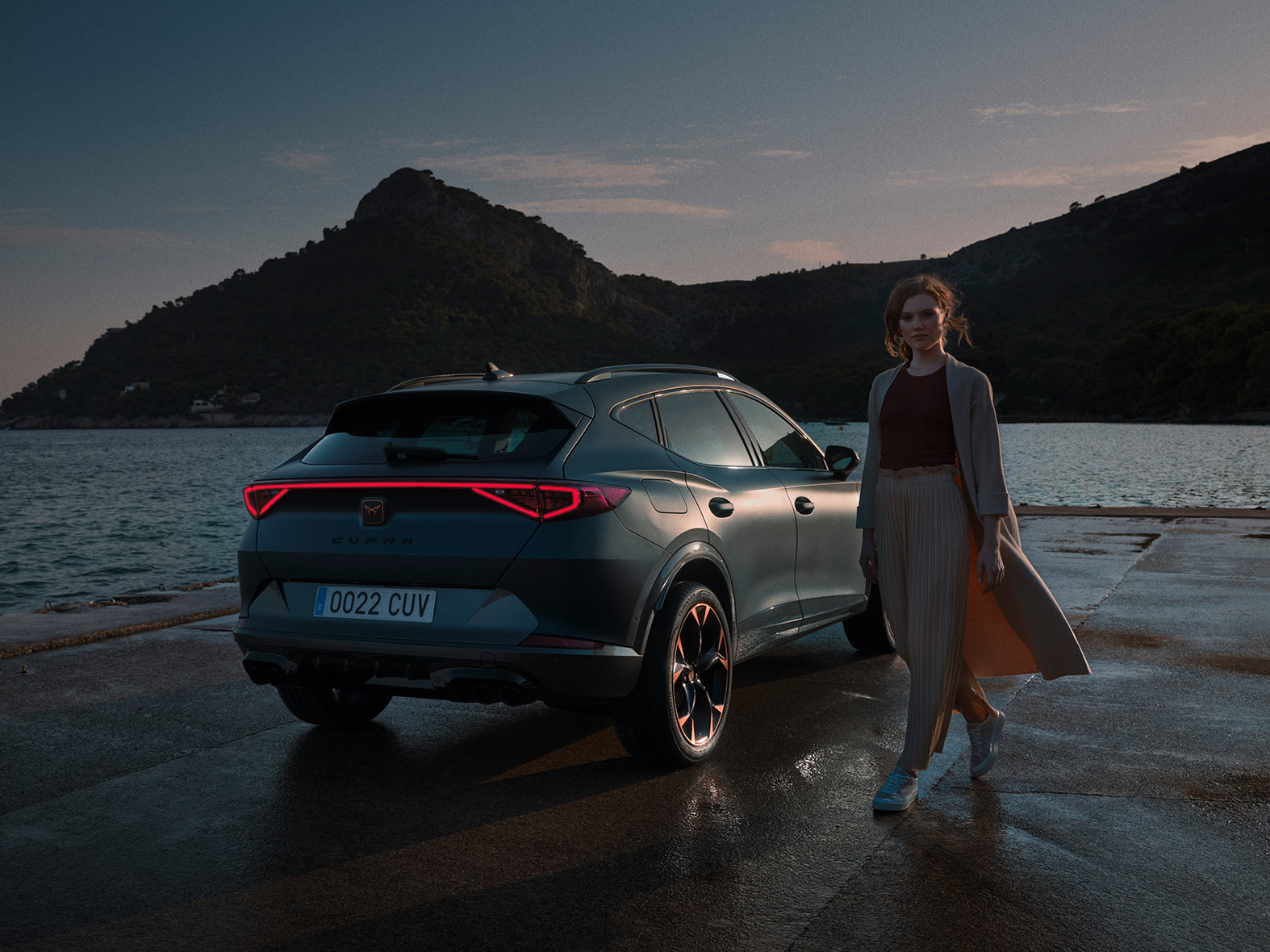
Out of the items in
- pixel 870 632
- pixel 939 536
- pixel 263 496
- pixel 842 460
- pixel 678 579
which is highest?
pixel 263 496

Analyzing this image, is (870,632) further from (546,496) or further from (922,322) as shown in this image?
(546,496)

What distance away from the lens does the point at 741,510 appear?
4906mm

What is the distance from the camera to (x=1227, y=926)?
292 centimetres

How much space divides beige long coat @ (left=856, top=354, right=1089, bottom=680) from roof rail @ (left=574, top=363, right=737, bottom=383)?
1.13 metres

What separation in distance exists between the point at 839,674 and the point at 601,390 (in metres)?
2.64

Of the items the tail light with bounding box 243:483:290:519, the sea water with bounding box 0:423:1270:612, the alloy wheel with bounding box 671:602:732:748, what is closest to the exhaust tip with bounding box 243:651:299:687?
the tail light with bounding box 243:483:290:519

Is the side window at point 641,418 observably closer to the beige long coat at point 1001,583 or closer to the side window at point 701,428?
the side window at point 701,428

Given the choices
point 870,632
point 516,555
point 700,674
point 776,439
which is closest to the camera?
point 516,555

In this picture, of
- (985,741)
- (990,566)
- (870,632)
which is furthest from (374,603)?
(870,632)

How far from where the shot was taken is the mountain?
12538cm

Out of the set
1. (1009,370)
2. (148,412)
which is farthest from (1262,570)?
(148,412)

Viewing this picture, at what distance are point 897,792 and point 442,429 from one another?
222cm

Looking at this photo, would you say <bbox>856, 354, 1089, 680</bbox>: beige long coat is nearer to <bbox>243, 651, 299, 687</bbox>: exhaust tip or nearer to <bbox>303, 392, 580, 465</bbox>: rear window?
<bbox>303, 392, 580, 465</bbox>: rear window

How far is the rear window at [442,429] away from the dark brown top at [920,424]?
1.20m
